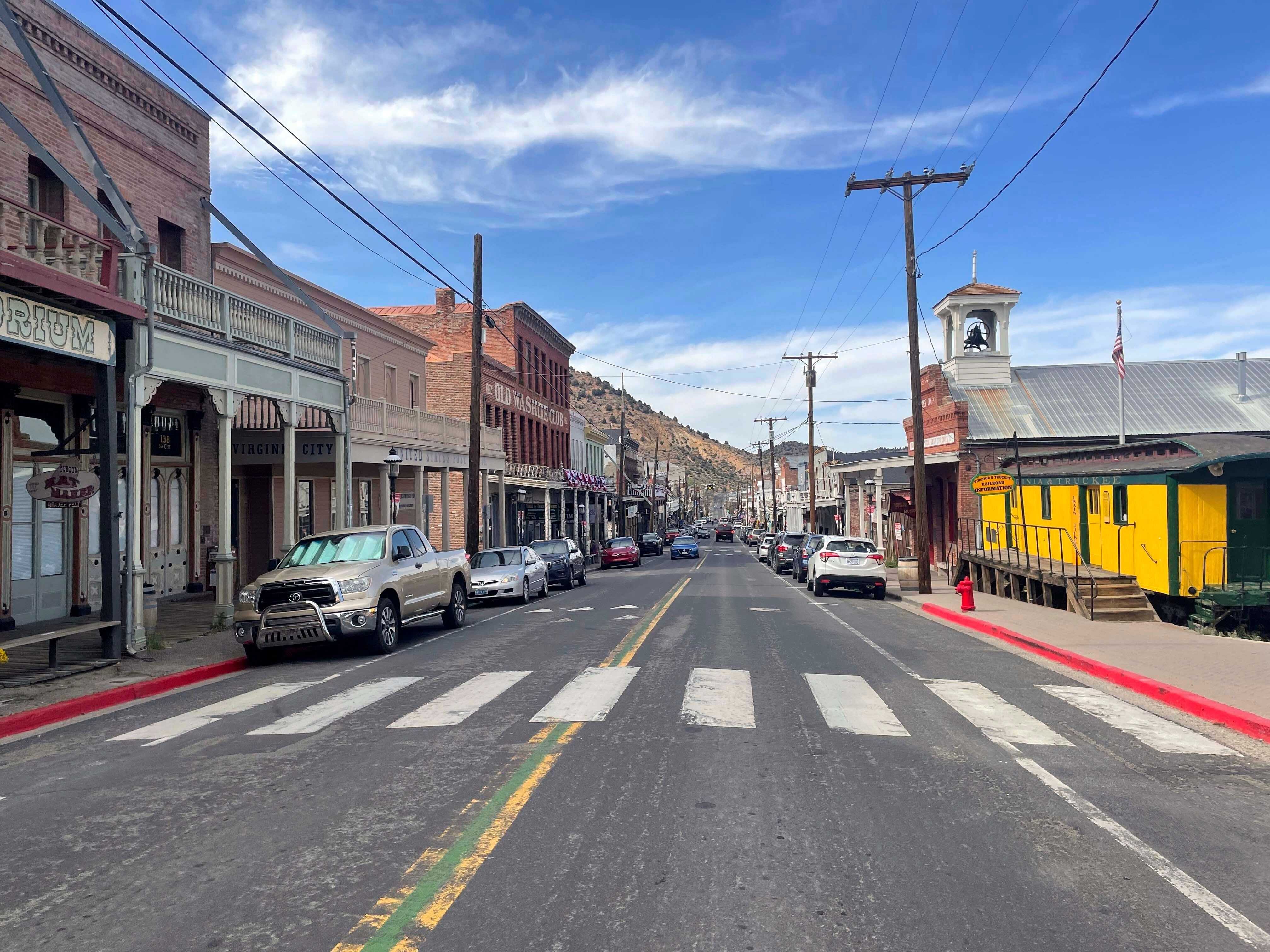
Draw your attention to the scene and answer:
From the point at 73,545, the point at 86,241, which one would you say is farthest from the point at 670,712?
the point at 73,545

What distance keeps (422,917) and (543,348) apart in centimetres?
5253

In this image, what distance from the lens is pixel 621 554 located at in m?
44.5

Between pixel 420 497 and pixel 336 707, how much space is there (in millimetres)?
18011

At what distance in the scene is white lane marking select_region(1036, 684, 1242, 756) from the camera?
7480mm

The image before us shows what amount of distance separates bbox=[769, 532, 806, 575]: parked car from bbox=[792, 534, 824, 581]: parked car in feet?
4.34

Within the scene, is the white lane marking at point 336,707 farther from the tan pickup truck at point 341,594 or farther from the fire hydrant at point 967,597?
the fire hydrant at point 967,597

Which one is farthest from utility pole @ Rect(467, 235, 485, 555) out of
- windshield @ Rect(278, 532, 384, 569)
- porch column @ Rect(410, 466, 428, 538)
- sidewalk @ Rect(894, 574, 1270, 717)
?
sidewalk @ Rect(894, 574, 1270, 717)

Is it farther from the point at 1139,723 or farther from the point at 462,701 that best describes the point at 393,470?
the point at 1139,723

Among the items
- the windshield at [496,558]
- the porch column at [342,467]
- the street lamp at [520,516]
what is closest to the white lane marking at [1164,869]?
the porch column at [342,467]

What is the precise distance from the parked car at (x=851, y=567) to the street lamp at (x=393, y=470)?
1103 cm

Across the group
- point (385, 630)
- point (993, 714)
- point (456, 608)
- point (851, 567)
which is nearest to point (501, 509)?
point (851, 567)

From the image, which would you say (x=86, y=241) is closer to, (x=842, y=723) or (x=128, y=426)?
(x=128, y=426)

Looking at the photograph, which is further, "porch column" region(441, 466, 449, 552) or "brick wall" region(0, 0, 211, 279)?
"porch column" region(441, 466, 449, 552)

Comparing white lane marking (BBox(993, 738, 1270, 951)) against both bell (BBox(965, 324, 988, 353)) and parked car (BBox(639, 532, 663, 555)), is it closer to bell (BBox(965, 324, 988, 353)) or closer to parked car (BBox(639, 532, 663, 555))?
bell (BBox(965, 324, 988, 353))
